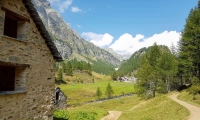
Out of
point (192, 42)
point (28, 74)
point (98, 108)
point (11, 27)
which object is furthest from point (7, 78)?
point (192, 42)

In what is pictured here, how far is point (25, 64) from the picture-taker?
43.7 ft

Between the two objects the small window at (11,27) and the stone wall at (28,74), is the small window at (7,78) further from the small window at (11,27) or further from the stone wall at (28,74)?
the small window at (11,27)

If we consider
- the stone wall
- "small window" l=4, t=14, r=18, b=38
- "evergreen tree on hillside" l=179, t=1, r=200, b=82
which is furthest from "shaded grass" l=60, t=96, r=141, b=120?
"evergreen tree on hillside" l=179, t=1, r=200, b=82

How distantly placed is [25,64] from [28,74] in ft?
2.73

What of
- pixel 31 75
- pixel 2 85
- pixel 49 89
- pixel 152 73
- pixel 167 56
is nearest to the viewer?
pixel 31 75

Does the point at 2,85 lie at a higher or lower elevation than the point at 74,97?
higher

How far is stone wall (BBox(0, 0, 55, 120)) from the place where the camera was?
11844 millimetres

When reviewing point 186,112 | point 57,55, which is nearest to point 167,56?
point 186,112

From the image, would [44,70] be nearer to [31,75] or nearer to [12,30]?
[31,75]

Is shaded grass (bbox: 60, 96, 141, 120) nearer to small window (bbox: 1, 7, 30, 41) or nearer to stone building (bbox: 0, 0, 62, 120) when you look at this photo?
stone building (bbox: 0, 0, 62, 120)

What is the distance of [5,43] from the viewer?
460 inches

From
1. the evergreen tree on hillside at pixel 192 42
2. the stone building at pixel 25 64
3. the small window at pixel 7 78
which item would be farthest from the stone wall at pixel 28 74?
the evergreen tree on hillside at pixel 192 42

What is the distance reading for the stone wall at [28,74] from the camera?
38.9 ft

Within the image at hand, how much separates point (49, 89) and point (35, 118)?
2.67 metres
